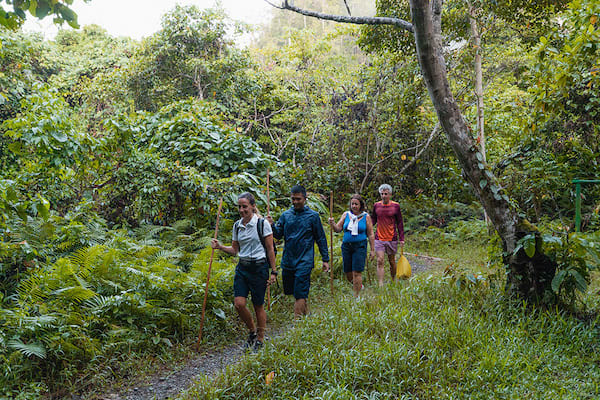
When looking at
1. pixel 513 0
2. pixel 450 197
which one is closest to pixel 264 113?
pixel 450 197

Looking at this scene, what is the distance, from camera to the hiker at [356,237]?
21.7ft

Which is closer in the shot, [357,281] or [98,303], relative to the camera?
[98,303]

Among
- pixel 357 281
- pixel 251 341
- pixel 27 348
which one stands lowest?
pixel 251 341

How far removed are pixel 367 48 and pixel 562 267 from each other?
6382 millimetres

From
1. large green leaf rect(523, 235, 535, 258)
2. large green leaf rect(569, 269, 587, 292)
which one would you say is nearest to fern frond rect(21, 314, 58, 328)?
large green leaf rect(523, 235, 535, 258)

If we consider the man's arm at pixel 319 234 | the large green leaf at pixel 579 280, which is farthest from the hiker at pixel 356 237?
the large green leaf at pixel 579 280

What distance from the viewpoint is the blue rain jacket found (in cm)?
554

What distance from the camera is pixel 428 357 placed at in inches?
158

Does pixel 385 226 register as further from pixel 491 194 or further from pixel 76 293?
pixel 76 293

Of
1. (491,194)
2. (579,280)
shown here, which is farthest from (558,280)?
(491,194)

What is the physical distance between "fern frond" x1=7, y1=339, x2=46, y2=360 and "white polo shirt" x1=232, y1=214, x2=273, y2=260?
2.10 m

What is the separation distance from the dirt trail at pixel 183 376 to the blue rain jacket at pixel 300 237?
1.25 meters

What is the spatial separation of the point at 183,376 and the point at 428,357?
249cm

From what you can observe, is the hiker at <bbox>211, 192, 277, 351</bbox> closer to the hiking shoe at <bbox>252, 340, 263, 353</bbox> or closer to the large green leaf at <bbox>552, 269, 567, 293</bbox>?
the hiking shoe at <bbox>252, 340, 263, 353</bbox>
